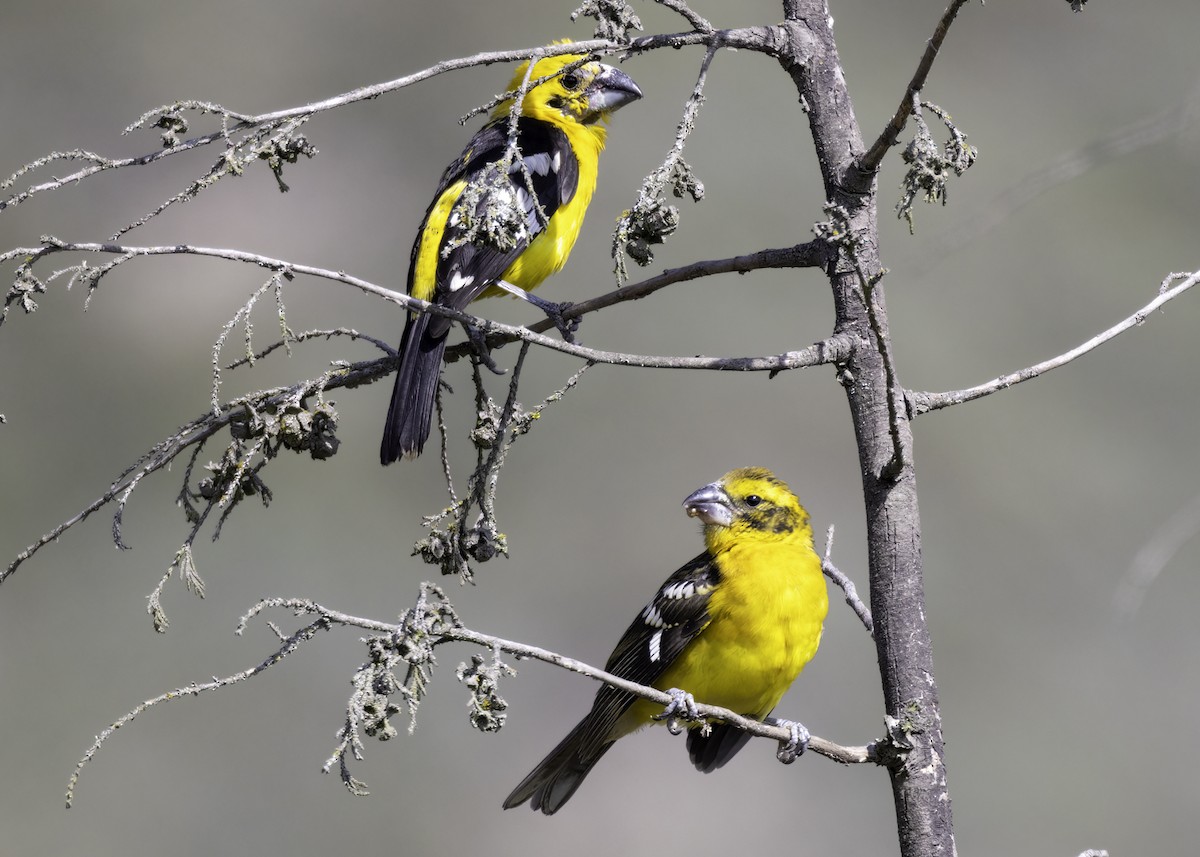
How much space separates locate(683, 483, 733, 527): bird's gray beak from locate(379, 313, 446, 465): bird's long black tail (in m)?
0.92

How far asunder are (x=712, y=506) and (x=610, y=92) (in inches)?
91.4

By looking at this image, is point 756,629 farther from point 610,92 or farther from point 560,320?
point 610,92

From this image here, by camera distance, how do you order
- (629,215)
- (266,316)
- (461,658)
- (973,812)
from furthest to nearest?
(266,316)
(973,812)
(461,658)
(629,215)

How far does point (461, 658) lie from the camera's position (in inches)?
361

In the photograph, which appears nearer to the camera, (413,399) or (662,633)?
(413,399)

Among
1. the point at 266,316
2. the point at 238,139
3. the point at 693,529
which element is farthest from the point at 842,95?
the point at 266,316

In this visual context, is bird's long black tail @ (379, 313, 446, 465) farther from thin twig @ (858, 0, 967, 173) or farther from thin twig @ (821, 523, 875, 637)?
thin twig @ (858, 0, 967, 173)

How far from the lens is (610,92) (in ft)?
18.2

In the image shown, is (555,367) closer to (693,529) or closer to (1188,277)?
(693,529)

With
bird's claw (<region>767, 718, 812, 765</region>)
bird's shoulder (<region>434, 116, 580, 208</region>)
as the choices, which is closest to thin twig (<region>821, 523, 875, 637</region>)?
bird's claw (<region>767, 718, 812, 765</region>)

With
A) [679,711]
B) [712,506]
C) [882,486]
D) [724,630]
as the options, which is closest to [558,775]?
[724,630]

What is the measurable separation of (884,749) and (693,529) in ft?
31.2

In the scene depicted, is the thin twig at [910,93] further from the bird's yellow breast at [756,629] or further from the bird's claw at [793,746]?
the bird's yellow breast at [756,629]

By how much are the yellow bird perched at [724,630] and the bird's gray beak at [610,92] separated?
7.00 feet
